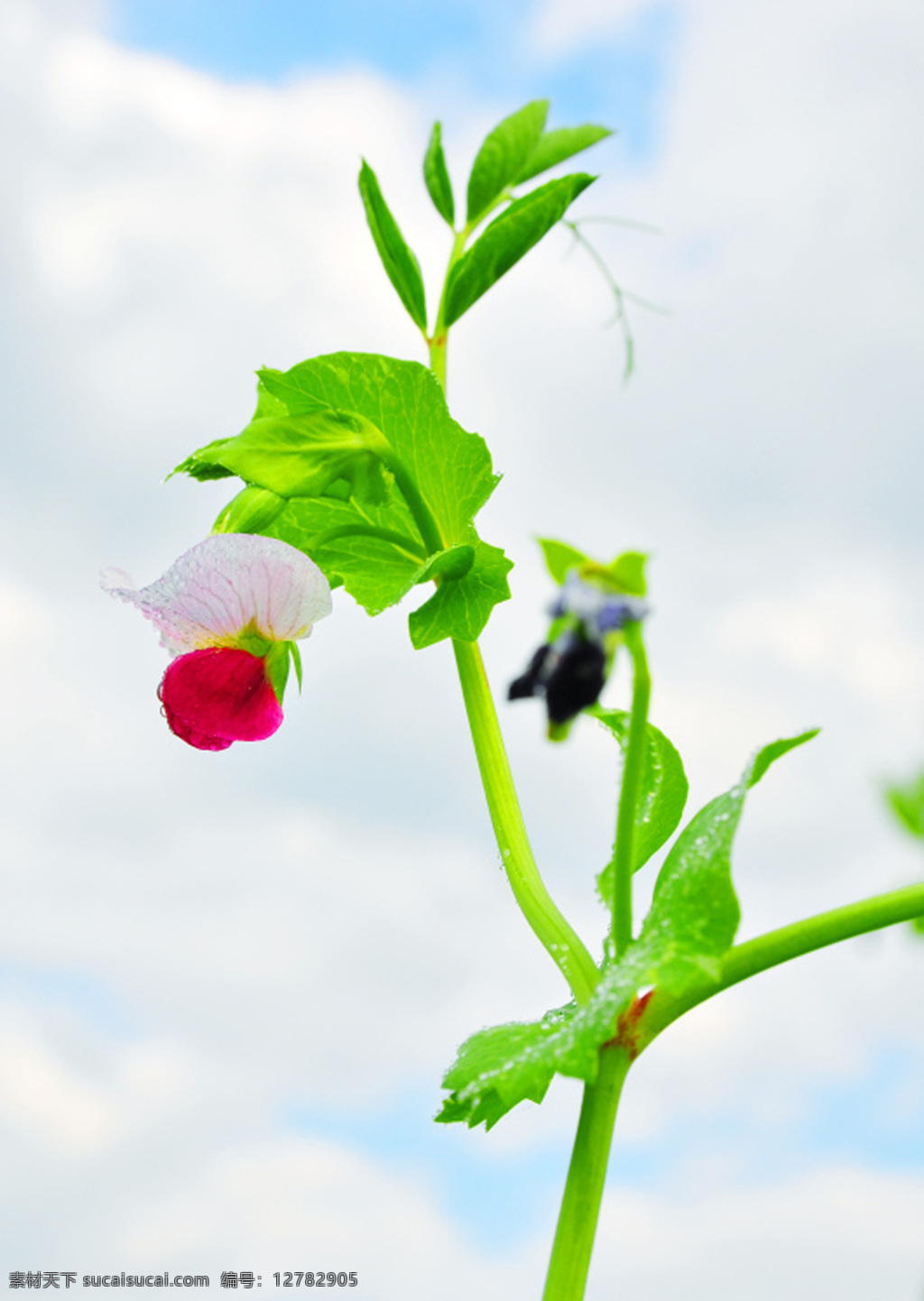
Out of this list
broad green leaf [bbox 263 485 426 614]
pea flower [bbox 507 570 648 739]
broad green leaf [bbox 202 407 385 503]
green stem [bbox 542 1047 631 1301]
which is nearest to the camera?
pea flower [bbox 507 570 648 739]

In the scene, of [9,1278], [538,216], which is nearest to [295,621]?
[538,216]

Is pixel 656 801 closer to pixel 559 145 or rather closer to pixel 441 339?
pixel 441 339

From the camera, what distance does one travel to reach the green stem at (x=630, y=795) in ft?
1.65

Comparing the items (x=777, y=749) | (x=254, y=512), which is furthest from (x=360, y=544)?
(x=777, y=749)

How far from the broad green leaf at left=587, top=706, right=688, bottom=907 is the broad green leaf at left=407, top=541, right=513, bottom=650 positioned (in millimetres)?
89

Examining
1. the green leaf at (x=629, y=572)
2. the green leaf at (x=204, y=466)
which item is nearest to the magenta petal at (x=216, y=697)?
the green leaf at (x=204, y=466)

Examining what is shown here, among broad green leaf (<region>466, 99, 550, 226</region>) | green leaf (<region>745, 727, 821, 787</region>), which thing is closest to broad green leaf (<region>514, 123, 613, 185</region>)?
broad green leaf (<region>466, 99, 550, 226</region>)

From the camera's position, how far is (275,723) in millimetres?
770

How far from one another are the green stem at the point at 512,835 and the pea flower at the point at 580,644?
9.0 inches

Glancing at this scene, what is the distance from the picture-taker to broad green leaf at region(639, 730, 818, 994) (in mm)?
549

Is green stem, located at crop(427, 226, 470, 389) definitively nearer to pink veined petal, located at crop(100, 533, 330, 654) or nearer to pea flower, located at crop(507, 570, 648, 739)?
pink veined petal, located at crop(100, 533, 330, 654)

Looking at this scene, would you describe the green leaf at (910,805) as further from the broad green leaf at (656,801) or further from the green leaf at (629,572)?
the green leaf at (629,572)

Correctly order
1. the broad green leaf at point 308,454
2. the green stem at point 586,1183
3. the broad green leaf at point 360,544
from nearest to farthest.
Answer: the green stem at point 586,1183, the broad green leaf at point 308,454, the broad green leaf at point 360,544

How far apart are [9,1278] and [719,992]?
2.81 feet
